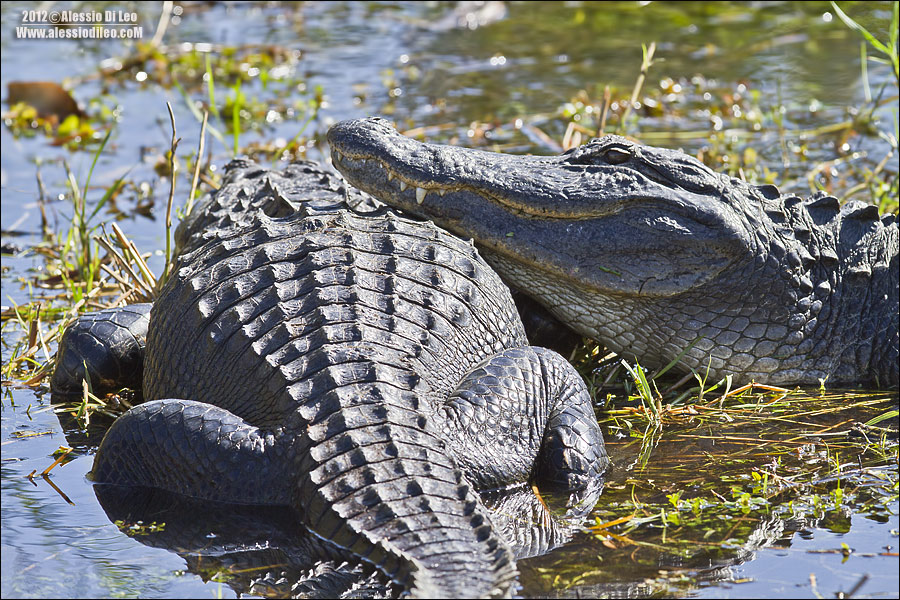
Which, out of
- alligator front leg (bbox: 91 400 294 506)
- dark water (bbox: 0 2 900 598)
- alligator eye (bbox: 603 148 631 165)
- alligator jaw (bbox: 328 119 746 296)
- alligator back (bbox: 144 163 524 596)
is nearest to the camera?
alligator back (bbox: 144 163 524 596)

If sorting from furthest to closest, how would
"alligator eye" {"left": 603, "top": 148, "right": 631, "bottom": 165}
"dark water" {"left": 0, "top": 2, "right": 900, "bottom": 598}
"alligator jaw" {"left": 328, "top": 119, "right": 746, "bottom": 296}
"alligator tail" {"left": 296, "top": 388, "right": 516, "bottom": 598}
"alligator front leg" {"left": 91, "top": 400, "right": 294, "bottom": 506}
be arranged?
"alligator eye" {"left": 603, "top": 148, "right": 631, "bottom": 165} → "alligator jaw" {"left": 328, "top": 119, "right": 746, "bottom": 296} → "alligator front leg" {"left": 91, "top": 400, "right": 294, "bottom": 506} → "dark water" {"left": 0, "top": 2, "right": 900, "bottom": 598} → "alligator tail" {"left": 296, "top": 388, "right": 516, "bottom": 598}

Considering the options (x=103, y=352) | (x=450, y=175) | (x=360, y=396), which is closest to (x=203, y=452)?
(x=360, y=396)

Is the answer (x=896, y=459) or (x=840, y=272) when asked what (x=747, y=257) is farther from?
(x=896, y=459)

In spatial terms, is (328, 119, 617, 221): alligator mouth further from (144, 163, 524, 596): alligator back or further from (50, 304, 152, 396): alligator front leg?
(50, 304, 152, 396): alligator front leg

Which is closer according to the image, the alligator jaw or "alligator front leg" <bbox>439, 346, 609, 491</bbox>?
"alligator front leg" <bbox>439, 346, 609, 491</bbox>

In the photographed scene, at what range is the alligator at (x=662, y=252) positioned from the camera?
4.04m

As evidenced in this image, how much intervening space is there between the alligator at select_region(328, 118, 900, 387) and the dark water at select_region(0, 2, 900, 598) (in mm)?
398

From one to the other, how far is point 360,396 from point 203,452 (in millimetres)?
496

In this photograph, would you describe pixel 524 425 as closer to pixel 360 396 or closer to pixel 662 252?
pixel 360 396

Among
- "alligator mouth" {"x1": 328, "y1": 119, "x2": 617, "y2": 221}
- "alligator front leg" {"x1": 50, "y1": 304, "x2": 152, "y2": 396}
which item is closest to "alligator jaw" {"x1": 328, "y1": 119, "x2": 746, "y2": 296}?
"alligator mouth" {"x1": 328, "y1": 119, "x2": 617, "y2": 221}

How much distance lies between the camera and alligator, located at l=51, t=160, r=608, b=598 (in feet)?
9.05

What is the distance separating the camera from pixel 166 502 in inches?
127

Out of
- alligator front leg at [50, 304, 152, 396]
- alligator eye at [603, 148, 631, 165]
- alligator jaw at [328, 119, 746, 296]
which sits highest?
alligator eye at [603, 148, 631, 165]

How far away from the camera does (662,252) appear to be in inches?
159
